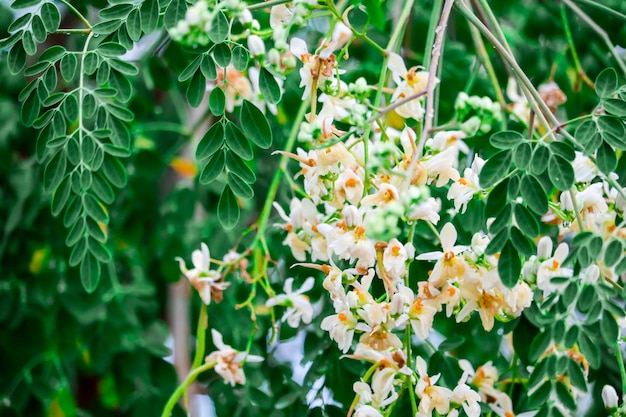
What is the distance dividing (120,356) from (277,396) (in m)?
0.38

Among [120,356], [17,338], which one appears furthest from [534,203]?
[17,338]

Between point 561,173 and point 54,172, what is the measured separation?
480mm

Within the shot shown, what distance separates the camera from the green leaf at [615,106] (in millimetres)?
608

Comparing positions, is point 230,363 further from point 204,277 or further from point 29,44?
point 29,44

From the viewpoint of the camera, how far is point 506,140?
607mm

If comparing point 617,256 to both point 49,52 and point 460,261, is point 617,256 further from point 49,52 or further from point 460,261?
point 49,52

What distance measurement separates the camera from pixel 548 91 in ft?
3.27

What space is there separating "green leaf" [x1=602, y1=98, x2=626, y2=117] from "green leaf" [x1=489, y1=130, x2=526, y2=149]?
0.08 m

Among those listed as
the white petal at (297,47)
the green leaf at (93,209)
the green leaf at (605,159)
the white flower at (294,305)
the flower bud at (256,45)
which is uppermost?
the flower bud at (256,45)

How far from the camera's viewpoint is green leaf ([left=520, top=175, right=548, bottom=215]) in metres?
0.58

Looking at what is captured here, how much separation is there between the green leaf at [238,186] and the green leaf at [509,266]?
0.24 meters

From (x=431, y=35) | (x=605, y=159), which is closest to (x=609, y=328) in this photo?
(x=605, y=159)

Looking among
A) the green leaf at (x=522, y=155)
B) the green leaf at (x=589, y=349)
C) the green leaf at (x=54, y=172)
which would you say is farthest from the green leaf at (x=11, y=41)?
the green leaf at (x=589, y=349)

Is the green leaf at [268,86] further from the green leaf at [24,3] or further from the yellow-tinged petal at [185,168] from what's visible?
the yellow-tinged petal at [185,168]
